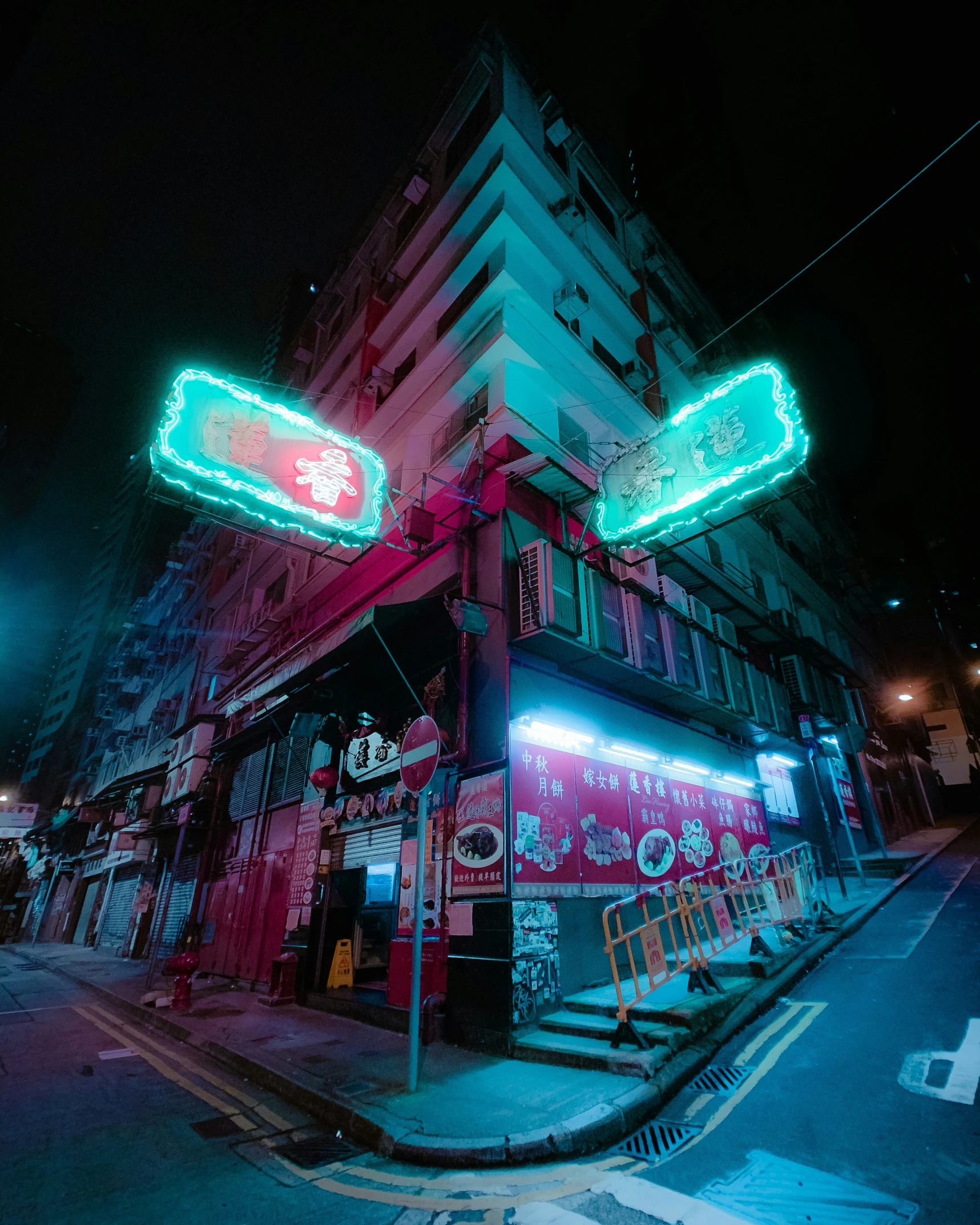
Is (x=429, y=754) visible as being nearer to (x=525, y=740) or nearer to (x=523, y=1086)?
(x=525, y=740)

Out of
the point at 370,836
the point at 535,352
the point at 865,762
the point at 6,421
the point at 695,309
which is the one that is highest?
the point at 6,421

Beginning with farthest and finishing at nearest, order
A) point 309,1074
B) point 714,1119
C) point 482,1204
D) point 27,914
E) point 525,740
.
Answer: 1. point 27,914
2. point 525,740
3. point 309,1074
4. point 714,1119
5. point 482,1204

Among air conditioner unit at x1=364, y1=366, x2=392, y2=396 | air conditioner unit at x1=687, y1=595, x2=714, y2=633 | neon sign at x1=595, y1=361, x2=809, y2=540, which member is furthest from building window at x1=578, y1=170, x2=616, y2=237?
neon sign at x1=595, y1=361, x2=809, y2=540

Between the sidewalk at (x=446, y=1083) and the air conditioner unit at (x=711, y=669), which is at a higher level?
the air conditioner unit at (x=711, y=669)

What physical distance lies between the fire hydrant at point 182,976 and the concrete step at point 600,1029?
7.54 meters

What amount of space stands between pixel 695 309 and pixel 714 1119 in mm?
27020

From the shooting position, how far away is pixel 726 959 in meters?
8.20

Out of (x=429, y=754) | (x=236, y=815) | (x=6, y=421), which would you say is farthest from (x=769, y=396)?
(x=6, y=421)

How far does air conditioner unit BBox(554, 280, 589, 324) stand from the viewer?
46.9 ft

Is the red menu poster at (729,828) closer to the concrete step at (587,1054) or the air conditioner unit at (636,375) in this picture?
the concrete step at (587,1054)

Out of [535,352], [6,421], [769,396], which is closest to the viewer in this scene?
[769,396]

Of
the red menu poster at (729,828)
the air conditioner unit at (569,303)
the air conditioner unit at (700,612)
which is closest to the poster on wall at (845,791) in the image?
the red menu poster at (729,828)

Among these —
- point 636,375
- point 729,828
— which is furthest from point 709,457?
point 636,375

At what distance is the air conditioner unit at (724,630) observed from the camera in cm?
1436
